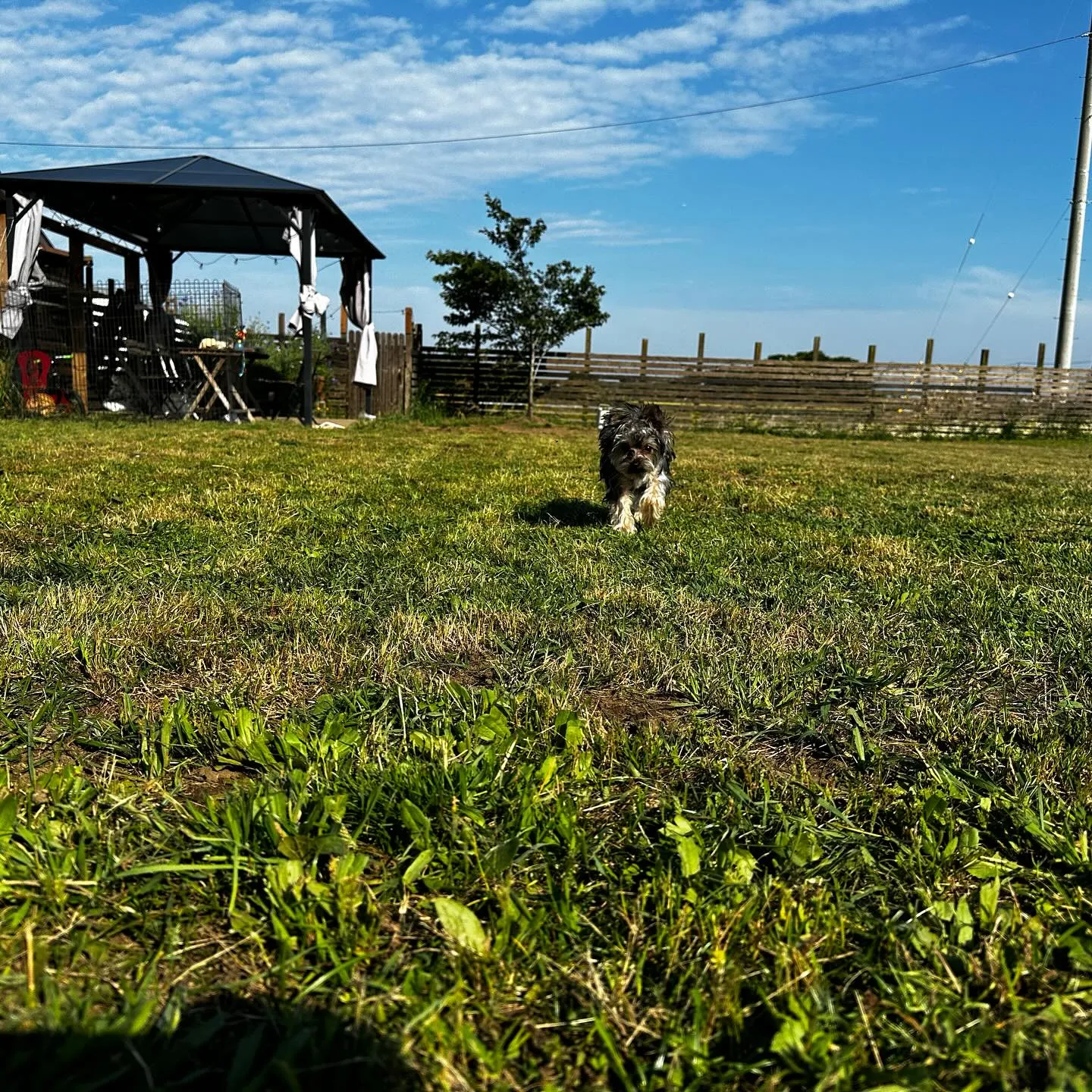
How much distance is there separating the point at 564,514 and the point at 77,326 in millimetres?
12678

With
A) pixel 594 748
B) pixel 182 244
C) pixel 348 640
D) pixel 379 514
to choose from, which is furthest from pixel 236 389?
pixel 594 748

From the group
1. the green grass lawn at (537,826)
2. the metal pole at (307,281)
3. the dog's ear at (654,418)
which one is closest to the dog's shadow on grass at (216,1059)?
the green grass lawn at (537,826)

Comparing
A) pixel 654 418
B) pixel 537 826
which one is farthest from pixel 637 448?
pixel 537 826

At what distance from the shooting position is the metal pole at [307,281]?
14.4 m

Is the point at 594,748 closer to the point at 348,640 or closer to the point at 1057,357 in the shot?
the point at 348,640

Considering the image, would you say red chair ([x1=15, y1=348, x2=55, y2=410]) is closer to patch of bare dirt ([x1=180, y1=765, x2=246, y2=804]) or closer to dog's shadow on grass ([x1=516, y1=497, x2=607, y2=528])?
dog's shadow on grass ([x1=516, y1=497, x2=607, y2=528])

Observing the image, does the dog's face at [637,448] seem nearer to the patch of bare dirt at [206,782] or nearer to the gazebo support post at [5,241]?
the patch of bare dirt at [206,782]

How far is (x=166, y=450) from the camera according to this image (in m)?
9.15

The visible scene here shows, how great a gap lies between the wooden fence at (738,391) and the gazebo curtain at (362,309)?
265 cm

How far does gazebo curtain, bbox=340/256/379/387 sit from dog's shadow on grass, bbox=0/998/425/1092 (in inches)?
665

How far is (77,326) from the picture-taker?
14883mm

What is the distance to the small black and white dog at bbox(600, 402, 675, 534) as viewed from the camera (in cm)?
542

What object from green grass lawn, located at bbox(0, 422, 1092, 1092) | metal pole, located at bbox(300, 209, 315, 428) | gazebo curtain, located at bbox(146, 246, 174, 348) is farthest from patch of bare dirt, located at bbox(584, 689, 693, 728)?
gazebo curtain, located at bbox(146, 246, 174, 348)

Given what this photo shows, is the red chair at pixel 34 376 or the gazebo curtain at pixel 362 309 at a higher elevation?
the gazebo curtain at pixel 362 309
